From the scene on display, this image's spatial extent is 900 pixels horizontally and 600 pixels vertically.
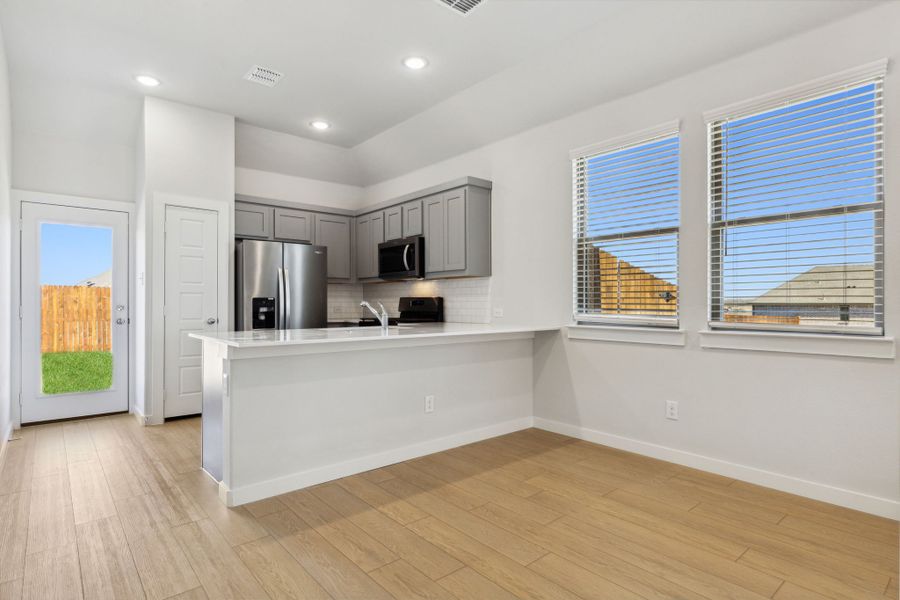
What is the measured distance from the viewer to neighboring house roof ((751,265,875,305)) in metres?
2.68

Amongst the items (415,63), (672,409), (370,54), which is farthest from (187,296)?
(672,409)

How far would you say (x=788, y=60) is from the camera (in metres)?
2.91

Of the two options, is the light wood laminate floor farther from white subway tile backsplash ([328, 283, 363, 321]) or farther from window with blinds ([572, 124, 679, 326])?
white subway tile backsplash ([328, 283, 363, 321])

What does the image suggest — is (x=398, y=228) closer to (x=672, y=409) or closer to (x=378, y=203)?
(x=378, y=203)

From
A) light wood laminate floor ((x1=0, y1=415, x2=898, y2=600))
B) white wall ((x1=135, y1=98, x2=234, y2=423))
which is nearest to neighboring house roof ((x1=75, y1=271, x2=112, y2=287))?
white wall ((x1=135, y1=98, x2=234, y2=423))

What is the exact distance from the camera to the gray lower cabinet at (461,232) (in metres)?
4.73

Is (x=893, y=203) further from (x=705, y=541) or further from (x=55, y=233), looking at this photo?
(x=55, y=233)

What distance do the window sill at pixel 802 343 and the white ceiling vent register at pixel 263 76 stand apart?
3823 mm

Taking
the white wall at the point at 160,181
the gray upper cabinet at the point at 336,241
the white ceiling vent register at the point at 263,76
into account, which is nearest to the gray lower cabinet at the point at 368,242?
the gray upper cabinet at the point at 336,241

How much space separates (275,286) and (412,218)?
→ 62.9 inches

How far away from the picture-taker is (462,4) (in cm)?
311

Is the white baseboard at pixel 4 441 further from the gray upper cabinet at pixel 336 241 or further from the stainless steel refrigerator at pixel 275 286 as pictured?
the gray upper cabinet at pixel 336 241

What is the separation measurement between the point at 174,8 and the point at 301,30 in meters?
0.78

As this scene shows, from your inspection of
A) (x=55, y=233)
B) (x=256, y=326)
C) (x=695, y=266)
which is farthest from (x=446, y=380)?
(x=55, y=233)
